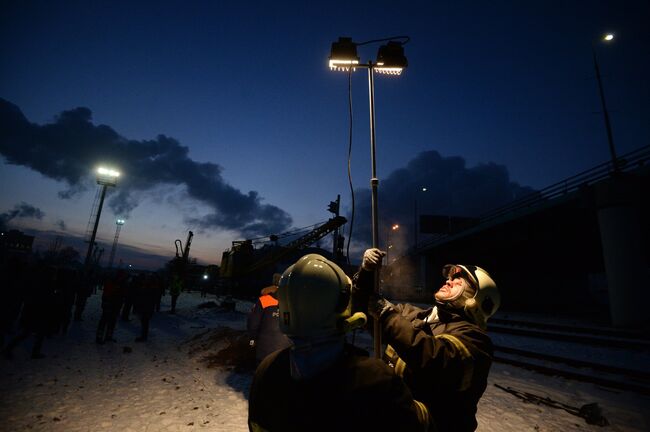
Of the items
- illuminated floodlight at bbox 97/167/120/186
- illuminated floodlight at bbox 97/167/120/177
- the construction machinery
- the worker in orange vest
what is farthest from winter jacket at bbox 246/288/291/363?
illuminated floodlight at bbox 97/167/120/177

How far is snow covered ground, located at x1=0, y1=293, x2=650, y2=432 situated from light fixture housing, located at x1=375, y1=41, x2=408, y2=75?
21.0 feet

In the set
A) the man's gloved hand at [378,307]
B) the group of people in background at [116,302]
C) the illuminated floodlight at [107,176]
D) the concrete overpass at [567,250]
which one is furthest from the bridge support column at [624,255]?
the illuminated floodlight at [107,176]

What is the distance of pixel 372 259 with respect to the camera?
258 centimetres

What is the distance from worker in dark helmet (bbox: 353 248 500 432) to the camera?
187cm

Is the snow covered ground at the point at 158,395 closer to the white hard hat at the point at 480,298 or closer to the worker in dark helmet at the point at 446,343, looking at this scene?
the worker in dark helmet at the point at 446,343

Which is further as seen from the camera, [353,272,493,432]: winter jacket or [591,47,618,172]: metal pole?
[591,47,618,172]: metal pole

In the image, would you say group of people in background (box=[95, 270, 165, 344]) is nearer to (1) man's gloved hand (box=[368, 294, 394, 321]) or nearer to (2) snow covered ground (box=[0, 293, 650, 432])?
(2) snow covered ground (box=[0, 293, 650, 432])

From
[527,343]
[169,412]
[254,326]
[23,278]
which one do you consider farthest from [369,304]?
[527,343]

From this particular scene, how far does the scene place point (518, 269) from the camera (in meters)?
31.1

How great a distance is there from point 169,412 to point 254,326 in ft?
6.78

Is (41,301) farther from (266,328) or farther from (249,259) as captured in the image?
(249,259)

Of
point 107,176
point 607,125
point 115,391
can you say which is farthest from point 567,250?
point 107,176

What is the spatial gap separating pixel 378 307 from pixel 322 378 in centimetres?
95

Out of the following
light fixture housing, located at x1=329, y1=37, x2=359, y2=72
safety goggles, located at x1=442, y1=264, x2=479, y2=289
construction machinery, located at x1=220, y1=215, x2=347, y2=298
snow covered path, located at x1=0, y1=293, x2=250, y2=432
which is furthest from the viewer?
construction machinery, located at x1=220, y1=215, x2=347, y2=298
